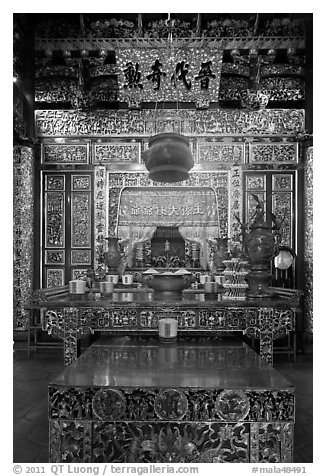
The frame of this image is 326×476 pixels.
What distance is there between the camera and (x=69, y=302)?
2.34 m

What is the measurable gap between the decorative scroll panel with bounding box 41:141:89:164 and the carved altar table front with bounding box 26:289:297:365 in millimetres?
3533

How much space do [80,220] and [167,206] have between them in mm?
1335

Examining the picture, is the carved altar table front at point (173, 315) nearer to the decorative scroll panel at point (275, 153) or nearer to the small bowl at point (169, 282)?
the small bowl at point (169, 282)

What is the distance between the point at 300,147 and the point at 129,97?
259 centimetres

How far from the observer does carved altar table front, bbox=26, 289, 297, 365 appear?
231 cm

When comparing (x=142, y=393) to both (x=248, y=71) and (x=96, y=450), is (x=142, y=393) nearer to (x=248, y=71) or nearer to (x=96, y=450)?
(x=96, y=450)

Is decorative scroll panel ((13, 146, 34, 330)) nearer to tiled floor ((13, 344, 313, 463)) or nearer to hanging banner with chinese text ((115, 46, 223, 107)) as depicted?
tiled floor ((13, 344, 313, 463))

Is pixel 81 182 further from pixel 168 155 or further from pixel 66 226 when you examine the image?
pixel 168 155

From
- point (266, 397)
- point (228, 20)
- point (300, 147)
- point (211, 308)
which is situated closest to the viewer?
point (266, 397)

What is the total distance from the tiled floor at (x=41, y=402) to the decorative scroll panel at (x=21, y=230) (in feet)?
1.95

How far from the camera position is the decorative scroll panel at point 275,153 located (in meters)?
5.39

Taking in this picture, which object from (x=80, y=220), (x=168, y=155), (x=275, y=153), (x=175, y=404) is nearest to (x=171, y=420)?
(x=175, y=404)

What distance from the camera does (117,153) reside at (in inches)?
217

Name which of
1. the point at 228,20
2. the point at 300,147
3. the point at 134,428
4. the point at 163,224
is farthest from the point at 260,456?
the point at 228,20
